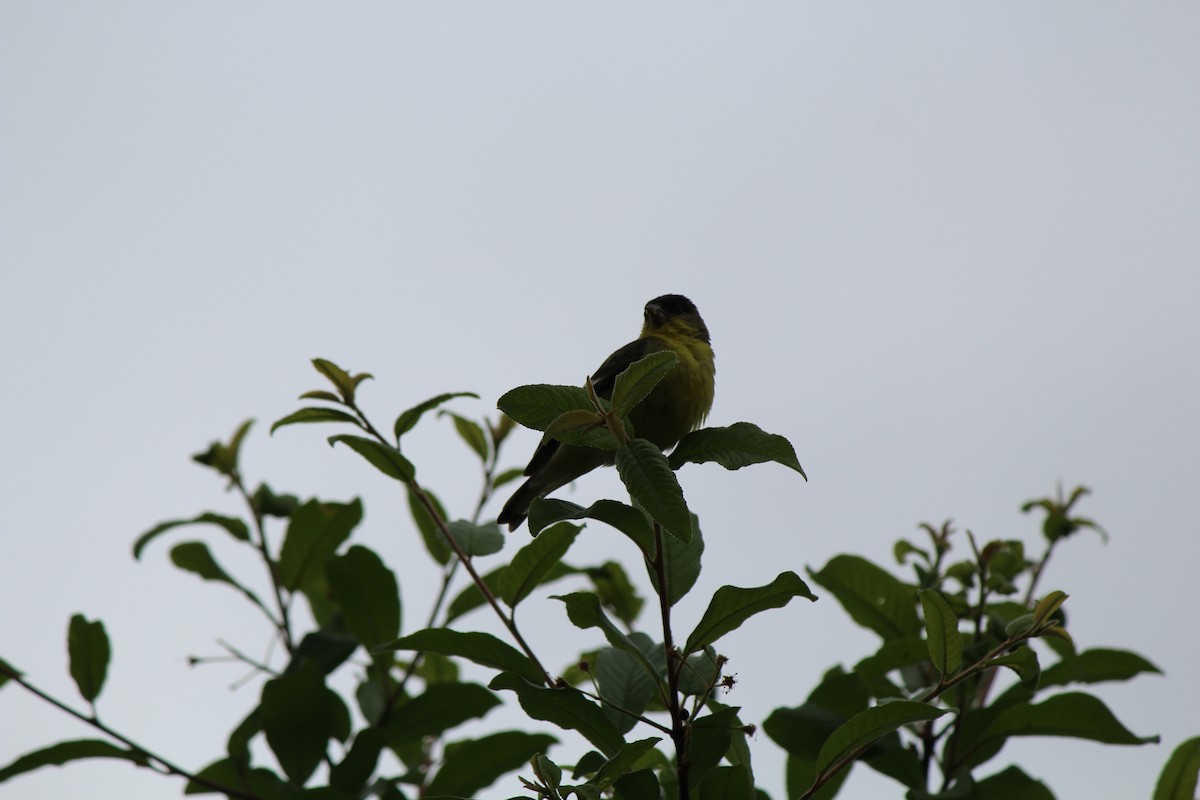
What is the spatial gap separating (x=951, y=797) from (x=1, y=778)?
260 centimetres

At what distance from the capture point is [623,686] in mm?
2619

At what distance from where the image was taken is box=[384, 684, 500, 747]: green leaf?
337cm

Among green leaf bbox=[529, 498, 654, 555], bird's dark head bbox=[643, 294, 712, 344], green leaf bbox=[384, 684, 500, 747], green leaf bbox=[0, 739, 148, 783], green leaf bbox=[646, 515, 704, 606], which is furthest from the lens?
bird's dark head bbox=[643, 294, 712, 344]

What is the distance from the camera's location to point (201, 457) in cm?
377

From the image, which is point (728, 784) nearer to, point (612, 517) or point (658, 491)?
point (612, 517)

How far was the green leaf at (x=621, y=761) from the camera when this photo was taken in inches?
80.0

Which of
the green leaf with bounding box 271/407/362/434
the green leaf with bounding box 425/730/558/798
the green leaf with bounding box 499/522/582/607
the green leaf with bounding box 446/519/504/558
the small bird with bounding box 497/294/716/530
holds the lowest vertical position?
the green leaf with bounding box 425/730/558/798

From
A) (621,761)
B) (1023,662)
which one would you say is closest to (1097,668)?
(1023,662)

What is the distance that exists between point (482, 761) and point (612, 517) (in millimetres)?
1595

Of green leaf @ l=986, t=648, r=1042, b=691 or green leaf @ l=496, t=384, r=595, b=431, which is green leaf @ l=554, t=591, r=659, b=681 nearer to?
green leaf @ l=496, t=384, r=595, b=431

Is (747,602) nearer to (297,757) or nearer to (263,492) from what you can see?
(297,757)

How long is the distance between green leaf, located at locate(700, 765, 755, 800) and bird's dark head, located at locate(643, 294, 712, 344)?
2873 mm

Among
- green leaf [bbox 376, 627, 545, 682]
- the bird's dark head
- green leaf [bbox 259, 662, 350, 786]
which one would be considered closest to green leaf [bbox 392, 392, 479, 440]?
green leaf [bbox 376, 627, 545, 682]

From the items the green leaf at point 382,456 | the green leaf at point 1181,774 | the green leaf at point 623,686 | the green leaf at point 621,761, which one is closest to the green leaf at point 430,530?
the green leaf at point 382,456
